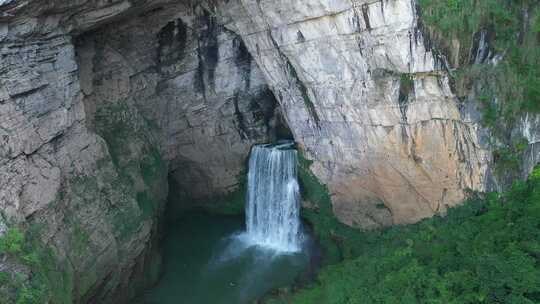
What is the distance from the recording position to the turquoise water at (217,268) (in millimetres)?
12531

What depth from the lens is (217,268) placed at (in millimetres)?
13742

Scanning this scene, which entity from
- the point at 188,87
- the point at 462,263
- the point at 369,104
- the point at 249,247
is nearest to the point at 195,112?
the point at 188,87

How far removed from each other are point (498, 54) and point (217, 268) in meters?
9.63

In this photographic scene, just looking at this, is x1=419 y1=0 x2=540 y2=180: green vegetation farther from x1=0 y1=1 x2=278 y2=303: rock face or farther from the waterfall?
x1=0 y1=1 x2=278 y2=303: rock face

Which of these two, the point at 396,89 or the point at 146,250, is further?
the point at 146,250

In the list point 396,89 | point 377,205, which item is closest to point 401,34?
point 396,89

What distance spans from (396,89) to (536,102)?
290 centimetres

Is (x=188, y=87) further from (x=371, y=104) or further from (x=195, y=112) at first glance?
(x=371, y=104)

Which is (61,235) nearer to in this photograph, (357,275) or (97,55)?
(97,55)

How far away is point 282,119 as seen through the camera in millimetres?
16391

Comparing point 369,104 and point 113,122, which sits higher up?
point 369,104

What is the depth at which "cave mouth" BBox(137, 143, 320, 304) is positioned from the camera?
1273 centimetres

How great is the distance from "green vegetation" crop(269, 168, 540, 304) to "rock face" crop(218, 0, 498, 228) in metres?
1.15

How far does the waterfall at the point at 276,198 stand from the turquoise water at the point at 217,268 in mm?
623
